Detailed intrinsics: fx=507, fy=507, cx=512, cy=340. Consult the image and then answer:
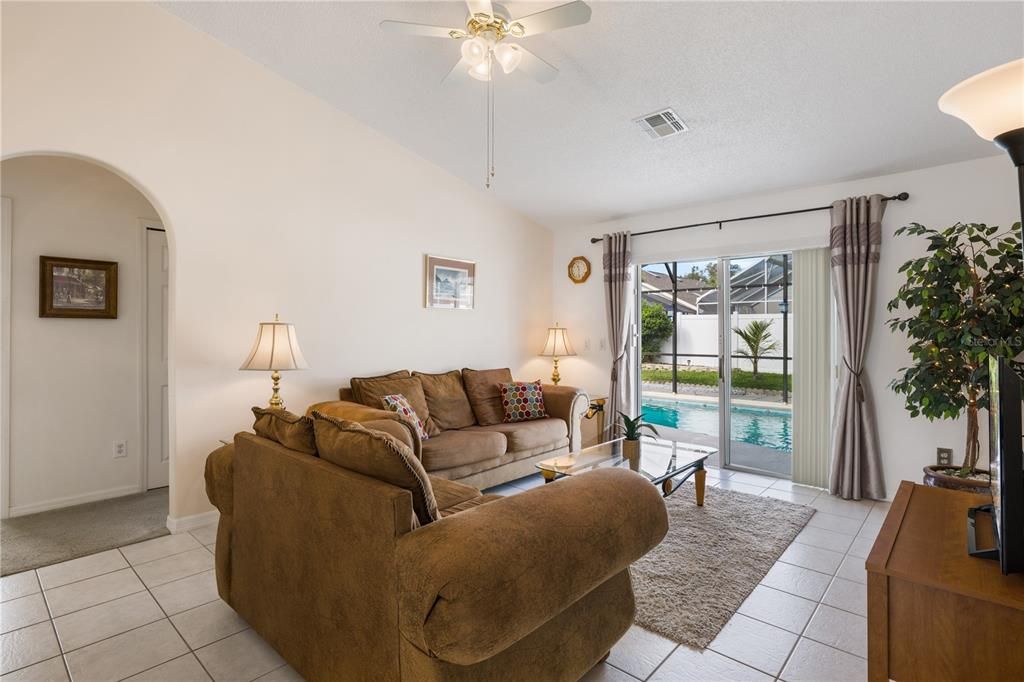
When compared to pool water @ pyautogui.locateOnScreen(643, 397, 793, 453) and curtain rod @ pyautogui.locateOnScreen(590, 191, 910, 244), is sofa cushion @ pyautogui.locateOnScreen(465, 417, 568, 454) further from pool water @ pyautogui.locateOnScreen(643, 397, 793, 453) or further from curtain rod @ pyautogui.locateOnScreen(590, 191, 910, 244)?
curtain rod @ pyautogui.locateOnScreen(590, 191, 910, 244)

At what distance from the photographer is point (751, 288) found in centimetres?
451

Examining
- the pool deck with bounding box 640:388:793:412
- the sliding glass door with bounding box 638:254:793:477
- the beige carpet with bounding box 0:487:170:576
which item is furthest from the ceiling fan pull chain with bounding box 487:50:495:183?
the beige carpet with bounding box 0:487:170:576

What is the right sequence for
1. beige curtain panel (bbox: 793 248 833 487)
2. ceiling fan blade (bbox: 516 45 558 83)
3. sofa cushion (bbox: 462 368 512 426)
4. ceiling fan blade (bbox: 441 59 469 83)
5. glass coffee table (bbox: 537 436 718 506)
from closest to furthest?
ceiling fan blade (bbox: 516 45 558 83) < ceiling fan blade (bbox: 441 59 469 83) < glass coffee table (bbox: 537 436 718 506) < beige curtain panel (bbox: 793 248 833 487) < sofa cushion (bbox: 462 368 512 426)

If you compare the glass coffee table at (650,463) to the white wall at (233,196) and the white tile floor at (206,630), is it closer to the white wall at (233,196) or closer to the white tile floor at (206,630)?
the white tile floor at (206,630)

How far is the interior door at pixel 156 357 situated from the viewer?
3.93 meters

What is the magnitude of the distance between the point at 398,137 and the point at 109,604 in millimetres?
3574

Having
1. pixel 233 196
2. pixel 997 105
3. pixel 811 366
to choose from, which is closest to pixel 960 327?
pixel 811 366

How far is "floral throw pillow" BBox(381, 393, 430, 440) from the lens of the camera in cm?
365

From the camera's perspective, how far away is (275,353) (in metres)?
3.25

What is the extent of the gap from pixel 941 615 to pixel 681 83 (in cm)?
284

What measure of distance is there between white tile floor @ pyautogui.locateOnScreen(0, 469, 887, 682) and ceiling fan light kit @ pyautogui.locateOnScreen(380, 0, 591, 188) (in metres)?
2.62

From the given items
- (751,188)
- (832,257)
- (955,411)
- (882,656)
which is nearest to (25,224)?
(882,656)

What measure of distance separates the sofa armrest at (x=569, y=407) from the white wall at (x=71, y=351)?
3334 mm

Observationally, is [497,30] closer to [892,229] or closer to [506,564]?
[506,564]
